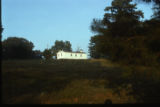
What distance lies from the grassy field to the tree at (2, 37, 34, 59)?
0.85 feet

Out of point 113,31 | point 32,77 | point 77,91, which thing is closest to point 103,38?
point 113,31

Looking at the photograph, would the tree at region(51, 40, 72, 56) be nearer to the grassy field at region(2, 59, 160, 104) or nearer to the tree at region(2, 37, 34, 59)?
the grassy field at region(2, 59, 160, 104)

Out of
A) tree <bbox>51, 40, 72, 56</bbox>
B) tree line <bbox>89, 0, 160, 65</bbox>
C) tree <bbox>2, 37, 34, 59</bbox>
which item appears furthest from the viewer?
tree <bbox>51, 40, 72, 56</bbox>

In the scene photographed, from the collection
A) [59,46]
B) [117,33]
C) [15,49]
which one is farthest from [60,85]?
[59,46]

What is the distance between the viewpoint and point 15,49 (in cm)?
782

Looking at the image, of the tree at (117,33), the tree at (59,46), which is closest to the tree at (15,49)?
the tree at (117,33)

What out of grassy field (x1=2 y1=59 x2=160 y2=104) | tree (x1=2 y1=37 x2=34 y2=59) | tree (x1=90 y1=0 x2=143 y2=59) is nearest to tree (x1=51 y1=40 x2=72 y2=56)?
grassy field (x1=2 y1=59 x2=160 y2=104)

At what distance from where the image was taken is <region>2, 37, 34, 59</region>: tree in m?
7.14

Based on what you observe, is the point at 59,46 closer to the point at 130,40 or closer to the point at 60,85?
the point at 60,85

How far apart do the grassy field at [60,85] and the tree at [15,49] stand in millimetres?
260

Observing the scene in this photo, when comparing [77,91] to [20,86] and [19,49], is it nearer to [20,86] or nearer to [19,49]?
[20,86]

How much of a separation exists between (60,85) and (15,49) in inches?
103

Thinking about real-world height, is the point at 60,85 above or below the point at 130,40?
below

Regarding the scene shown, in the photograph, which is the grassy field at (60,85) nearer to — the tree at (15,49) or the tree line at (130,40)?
the tree at (15,49)
